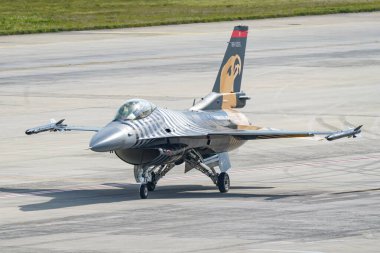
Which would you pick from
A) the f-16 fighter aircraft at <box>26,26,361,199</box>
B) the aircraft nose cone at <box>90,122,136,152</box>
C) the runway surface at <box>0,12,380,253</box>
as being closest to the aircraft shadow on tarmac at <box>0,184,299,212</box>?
the runway surface at <box>0,12,380,253</box>

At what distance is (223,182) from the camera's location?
1656 inches

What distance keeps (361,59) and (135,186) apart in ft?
156

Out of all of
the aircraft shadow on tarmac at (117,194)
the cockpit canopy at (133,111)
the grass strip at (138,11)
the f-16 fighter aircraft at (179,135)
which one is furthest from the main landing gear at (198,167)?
the grass strip at (138,11)

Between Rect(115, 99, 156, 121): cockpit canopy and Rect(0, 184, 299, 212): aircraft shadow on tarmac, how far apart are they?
2.79m

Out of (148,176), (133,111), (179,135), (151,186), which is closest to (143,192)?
(148,176)

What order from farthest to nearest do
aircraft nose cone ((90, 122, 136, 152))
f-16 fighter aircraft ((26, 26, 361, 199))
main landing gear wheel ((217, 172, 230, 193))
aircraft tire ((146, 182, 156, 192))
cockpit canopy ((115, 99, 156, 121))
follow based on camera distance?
main landing gear wheel ((217, 172, 230, 193)), aircraft tire ((146, 182, 156, 192)), cockpit canopy ((115, 99, 156, 121)), f-16 fighter aircraft ((26, 26, 361, 199)), aircraft nose cone ((90, 122, 136, 152))

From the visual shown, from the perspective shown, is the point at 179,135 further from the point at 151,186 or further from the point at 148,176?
the point at 151,186

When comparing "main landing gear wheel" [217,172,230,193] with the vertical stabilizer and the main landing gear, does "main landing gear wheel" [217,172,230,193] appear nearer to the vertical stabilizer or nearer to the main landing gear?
the main landing gear

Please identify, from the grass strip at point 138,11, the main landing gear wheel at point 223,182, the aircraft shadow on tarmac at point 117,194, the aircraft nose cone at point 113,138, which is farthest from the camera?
the grass strip at point 138,11

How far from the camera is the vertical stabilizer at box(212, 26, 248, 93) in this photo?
45938mm

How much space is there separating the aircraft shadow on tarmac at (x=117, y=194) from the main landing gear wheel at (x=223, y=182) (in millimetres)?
198

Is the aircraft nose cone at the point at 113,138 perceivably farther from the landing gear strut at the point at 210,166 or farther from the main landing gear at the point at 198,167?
the landing gear strut at the point at 210,166

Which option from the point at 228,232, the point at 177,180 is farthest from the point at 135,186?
the point at 228,232

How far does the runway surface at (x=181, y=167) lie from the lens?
109 feet
